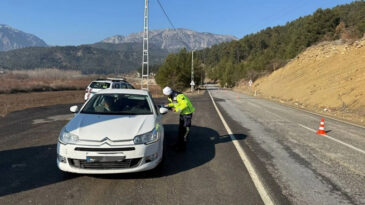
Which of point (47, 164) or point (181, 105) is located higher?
point (181, 105)

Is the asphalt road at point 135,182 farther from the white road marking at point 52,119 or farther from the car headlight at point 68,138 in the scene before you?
the white road marking at point 52,119

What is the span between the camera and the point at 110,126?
459cm

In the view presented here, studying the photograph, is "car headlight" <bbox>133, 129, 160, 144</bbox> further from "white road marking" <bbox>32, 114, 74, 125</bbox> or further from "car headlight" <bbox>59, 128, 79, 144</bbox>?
"white road marking" <bbox>32, 114, 74, 125</bbox>

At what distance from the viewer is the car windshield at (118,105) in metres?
5.60

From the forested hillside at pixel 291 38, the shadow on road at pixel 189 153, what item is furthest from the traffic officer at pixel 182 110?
the forested hillside at pixel 291 38

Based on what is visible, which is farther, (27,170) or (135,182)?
(27,170)

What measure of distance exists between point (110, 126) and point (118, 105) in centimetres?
141

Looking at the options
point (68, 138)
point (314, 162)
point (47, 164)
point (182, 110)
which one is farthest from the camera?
point (182, 110)

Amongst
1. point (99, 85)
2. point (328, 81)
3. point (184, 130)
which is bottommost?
point (184, 130)

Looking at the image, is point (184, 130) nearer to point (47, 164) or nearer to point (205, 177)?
point (205, 177)

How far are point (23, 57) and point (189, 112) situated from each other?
229 m

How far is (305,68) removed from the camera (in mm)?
36656

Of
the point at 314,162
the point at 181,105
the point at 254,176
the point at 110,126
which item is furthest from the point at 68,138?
the point at 314,162

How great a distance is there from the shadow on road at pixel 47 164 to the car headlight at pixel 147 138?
68cm
